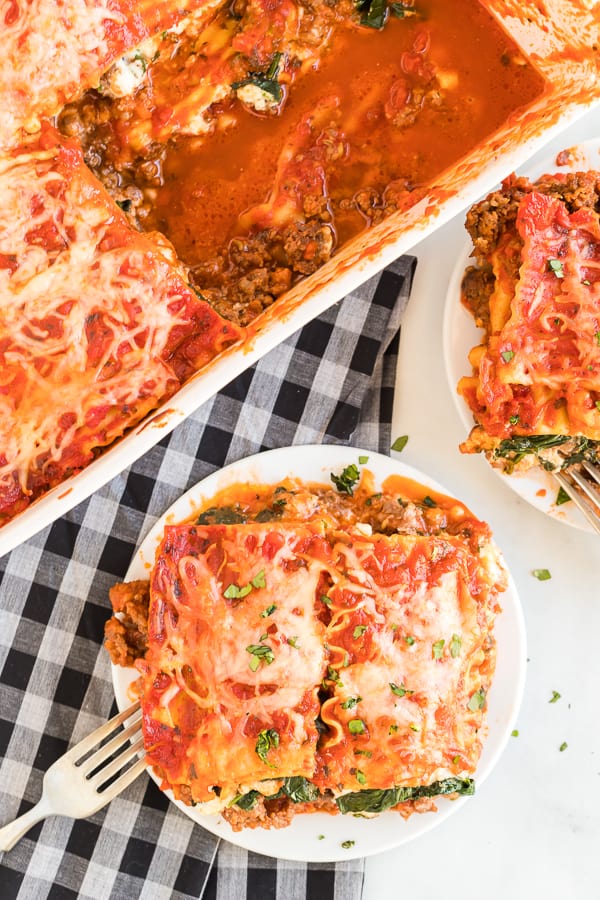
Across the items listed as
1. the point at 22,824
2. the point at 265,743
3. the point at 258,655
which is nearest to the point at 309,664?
the point at 258,655

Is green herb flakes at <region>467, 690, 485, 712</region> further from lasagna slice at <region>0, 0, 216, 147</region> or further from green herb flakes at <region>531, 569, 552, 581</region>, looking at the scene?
lasagna slice at <region>0, 0, 216, 147</region>

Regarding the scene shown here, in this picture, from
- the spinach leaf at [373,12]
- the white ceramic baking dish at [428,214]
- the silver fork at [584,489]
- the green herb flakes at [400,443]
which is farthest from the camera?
the green herb flakes at [400,443]

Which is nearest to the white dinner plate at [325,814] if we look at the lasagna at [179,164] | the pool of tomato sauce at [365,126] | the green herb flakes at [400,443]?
the green herb flakes at [400,443]

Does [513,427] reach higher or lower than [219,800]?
higher

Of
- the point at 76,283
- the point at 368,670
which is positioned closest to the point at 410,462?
the point at 368,670

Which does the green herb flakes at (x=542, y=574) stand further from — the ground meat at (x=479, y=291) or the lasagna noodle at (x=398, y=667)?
the ground meat at (x=479, y=291)

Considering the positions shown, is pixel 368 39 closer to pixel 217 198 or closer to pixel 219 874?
pixel 217 198
